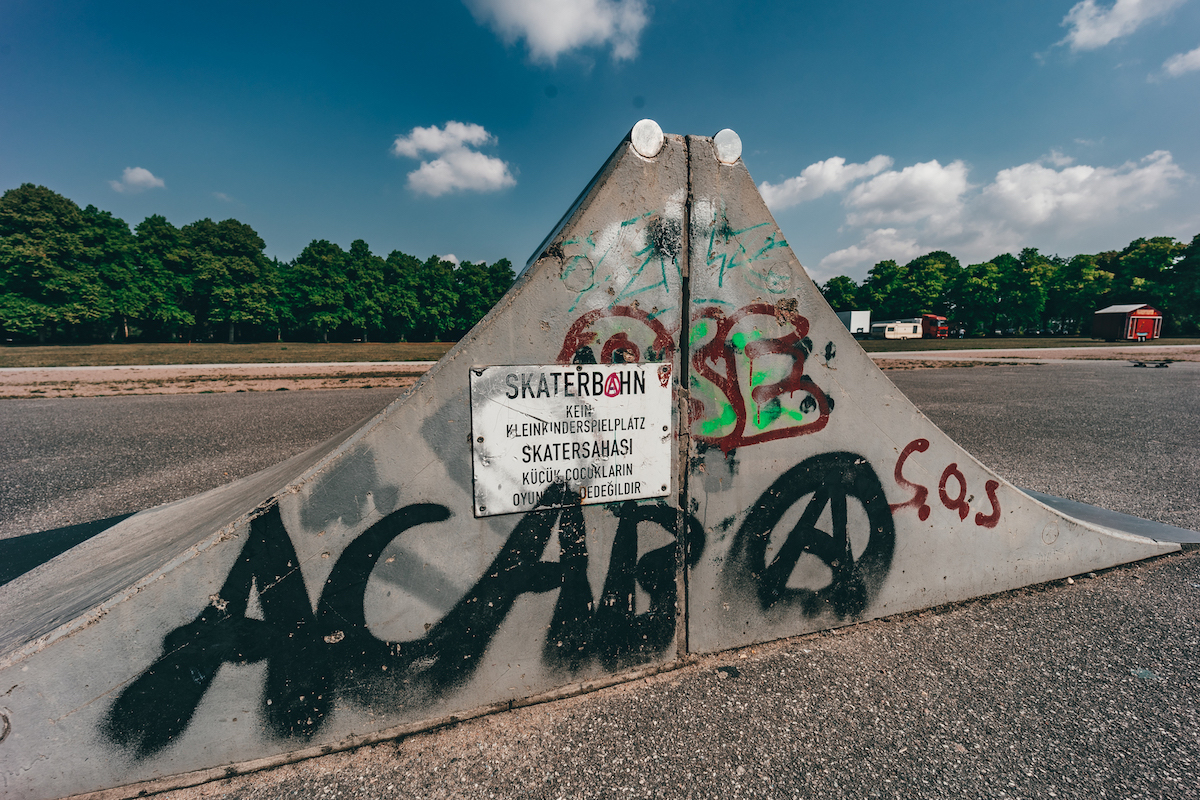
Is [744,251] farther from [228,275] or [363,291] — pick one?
[228,275]

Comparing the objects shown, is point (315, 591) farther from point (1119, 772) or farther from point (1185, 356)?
point (1185, 356)

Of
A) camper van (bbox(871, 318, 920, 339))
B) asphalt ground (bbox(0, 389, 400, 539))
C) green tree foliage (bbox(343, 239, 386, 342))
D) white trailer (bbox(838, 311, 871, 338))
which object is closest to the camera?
asphalt ground (bbox(0, 389, 400, 539))

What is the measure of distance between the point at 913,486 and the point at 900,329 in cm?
6684

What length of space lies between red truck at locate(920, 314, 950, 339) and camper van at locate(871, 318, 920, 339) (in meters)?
1.27

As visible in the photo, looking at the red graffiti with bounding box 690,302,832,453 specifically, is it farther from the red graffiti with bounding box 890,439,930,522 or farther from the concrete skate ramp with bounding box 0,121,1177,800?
the red graffiti with bounding box 890,439,930,522

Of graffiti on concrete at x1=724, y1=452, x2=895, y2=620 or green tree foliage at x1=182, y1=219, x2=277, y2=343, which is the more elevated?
green tree foliage at x1=182, y1=219, x2=277, y2=343

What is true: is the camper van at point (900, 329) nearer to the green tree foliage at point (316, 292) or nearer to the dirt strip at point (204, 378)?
the dirt strip at point (204, 378)

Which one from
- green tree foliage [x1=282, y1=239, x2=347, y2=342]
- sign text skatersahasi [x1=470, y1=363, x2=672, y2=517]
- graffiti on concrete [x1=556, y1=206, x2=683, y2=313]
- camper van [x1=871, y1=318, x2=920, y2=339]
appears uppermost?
green tree foliage [x1=282, y1=239, x2=347, y2=342]

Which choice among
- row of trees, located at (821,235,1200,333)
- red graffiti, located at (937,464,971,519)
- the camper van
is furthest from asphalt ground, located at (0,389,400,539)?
row of trees, located at (821,235,1200,333)

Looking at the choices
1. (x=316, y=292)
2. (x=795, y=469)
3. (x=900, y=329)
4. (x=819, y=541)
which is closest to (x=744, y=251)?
(x=795, y=469)

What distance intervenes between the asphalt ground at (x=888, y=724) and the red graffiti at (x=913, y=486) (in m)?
0.63

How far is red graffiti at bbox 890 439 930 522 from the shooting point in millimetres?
2404

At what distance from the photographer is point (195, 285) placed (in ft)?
142

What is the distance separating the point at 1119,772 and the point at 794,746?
111 centimetres
